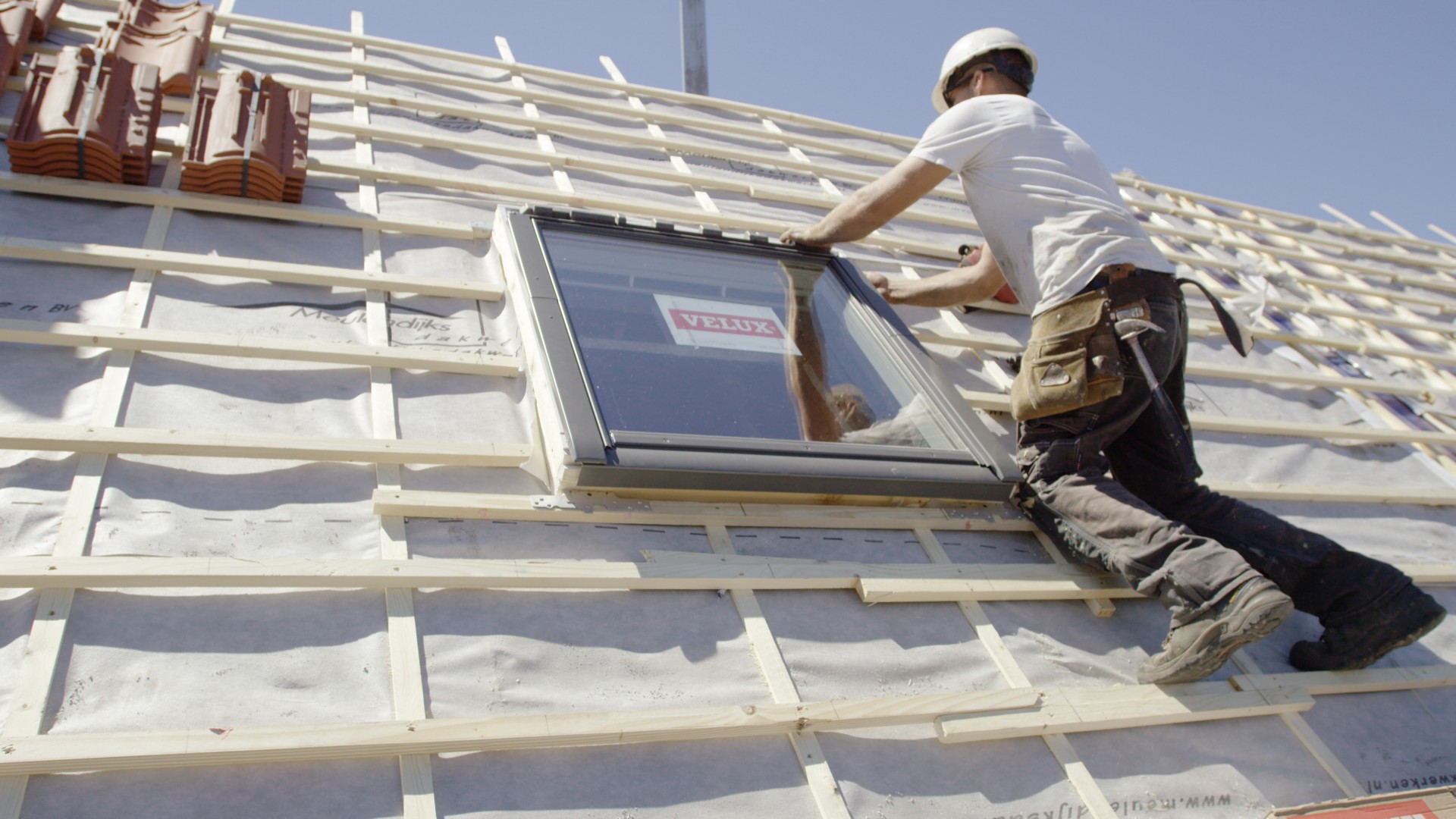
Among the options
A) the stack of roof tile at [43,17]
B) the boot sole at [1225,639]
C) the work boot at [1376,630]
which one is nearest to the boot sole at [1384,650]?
the work boot at [1376,630]

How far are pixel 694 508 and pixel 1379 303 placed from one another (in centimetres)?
611

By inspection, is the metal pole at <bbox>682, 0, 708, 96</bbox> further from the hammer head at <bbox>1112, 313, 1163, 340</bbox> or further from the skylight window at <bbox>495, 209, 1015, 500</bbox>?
the hammer head at <bbox>1112, 313, 1163, 340</bbox>

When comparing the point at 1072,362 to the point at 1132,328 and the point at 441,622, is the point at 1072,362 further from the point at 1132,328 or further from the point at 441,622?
the point at 441,622

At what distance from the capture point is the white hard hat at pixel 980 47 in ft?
11.6

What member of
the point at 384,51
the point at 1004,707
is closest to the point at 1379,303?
the point at 1004,707

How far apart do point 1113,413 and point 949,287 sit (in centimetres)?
105

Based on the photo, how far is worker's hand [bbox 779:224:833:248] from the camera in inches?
143

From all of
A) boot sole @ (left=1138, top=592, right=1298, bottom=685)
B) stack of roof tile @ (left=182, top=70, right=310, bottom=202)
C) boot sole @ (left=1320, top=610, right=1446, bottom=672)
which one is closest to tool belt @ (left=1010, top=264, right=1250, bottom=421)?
boot sole @ (left=1138, top=592, right=1298, bottom=685)

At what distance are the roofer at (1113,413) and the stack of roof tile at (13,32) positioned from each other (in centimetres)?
326

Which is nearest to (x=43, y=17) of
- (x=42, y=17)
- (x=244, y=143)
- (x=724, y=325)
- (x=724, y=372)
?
(x=42, y=17)

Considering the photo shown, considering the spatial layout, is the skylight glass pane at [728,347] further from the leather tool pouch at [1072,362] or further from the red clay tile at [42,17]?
the red clay tile at [42,17]

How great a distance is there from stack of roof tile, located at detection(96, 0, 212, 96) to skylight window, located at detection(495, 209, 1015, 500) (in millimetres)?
1763

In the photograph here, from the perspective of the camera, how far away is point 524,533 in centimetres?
251

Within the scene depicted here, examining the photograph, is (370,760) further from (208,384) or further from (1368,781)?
(1368,781)
